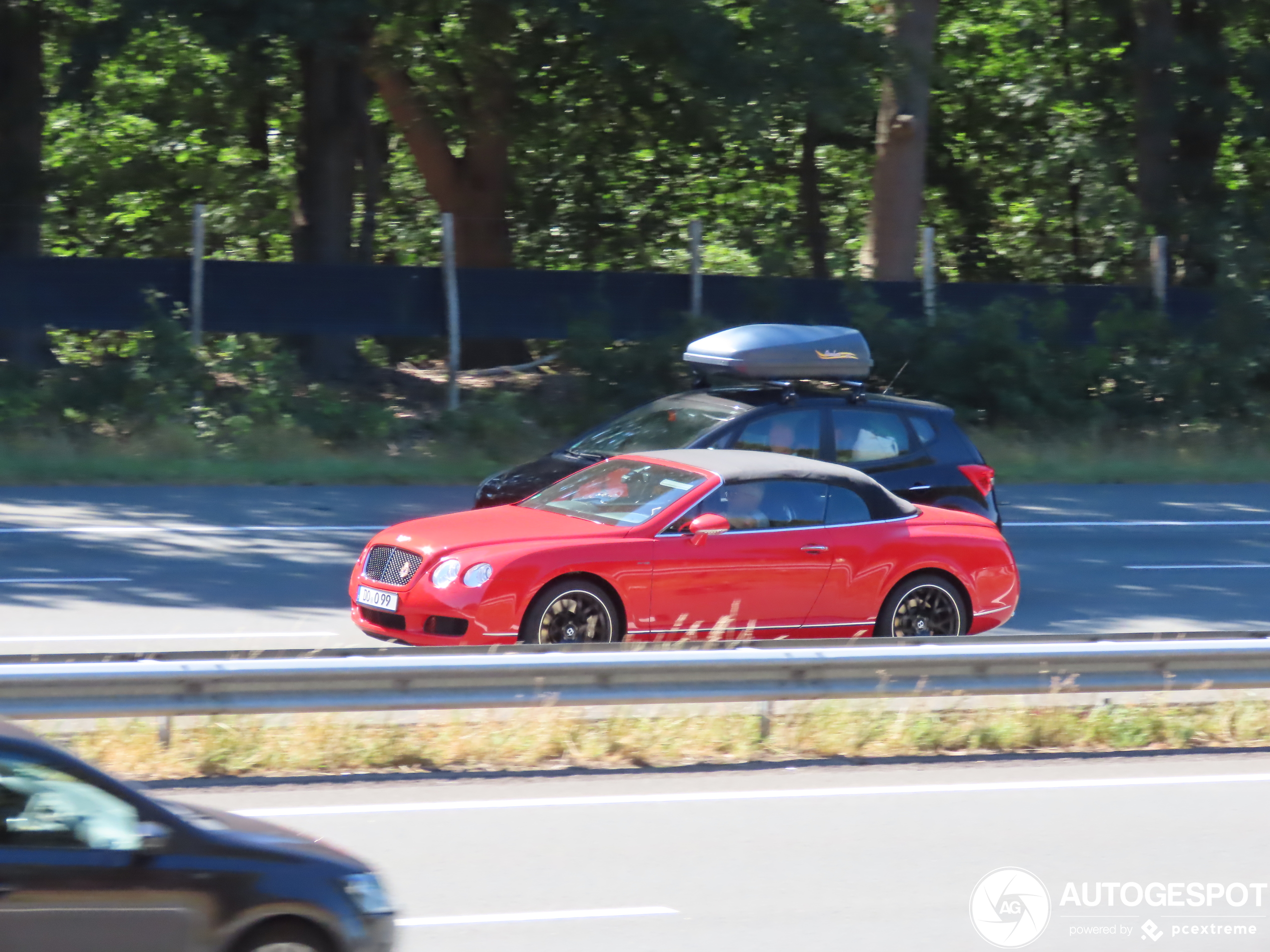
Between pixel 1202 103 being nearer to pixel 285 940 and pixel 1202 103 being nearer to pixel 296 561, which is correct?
pixel 296 561

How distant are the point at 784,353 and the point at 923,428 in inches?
53.1

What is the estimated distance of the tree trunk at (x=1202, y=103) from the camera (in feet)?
94.4

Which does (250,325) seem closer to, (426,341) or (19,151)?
(426,341)

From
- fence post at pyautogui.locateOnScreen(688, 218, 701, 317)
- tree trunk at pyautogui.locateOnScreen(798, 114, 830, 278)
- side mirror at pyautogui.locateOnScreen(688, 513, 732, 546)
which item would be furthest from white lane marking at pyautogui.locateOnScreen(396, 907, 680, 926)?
tree trunk at pyautogui.locateOnScreen(798, 114, 830, 278)

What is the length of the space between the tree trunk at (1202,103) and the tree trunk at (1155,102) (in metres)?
0.24

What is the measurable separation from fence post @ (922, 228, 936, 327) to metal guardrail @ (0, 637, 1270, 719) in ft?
48.5

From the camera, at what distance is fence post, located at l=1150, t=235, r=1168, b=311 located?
2595cm

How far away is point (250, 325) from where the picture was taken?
22.0m

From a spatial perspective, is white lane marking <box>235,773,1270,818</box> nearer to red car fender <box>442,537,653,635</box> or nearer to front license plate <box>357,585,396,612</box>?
red car fender <box>442,537,653,635</box>

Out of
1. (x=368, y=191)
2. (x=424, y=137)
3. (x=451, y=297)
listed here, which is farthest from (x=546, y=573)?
(x=424, y=137)

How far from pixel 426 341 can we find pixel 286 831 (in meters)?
18.1

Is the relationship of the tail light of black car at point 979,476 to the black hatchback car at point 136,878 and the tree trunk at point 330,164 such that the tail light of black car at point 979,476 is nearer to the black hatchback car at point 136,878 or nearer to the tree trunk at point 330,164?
the black hatchback car at point 136,878

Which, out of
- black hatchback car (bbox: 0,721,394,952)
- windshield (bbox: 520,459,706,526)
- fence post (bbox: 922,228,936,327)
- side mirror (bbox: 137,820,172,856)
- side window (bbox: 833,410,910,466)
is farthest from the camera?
fence post (bbox: 922,228,936,327)

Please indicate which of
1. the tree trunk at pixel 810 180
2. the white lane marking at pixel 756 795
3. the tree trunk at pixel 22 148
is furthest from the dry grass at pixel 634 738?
the tree trunk at pixel 810 180
